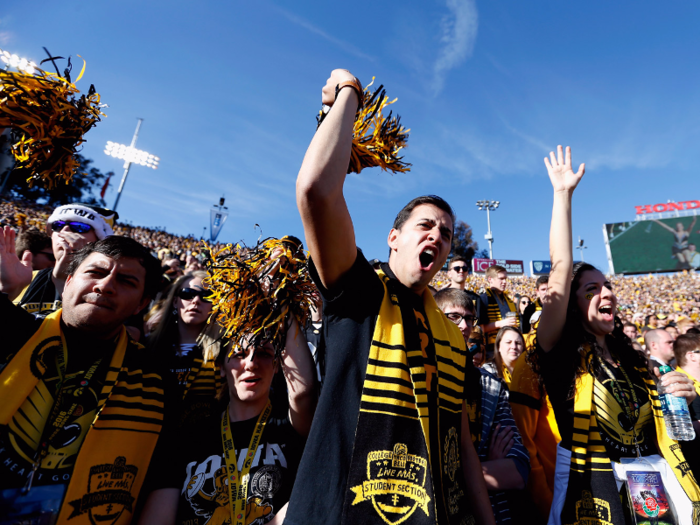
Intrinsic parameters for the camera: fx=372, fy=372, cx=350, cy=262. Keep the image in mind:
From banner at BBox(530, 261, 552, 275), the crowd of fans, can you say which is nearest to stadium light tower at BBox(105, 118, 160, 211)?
the crowd of fans

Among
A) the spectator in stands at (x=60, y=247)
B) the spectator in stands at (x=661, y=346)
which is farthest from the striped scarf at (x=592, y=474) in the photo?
the spectator in stands at (x=661, y=346)

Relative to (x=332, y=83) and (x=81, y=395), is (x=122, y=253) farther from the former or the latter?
(x=332, y=83)

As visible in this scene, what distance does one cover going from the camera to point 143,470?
2104 mm

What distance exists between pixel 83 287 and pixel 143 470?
112 centimetres

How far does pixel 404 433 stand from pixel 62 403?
74.5 inches

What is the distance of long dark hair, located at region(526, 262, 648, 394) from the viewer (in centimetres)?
263

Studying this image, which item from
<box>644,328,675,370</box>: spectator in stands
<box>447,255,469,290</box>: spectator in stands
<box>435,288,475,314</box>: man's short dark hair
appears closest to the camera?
<box>435,288,475,314</box>: man's short dark hair

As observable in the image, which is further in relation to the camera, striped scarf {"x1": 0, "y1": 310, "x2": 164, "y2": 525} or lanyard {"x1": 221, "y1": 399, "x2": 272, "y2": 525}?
lanyard {"x1": 221, "y1": 399, "x2": 272, "y2": 525}

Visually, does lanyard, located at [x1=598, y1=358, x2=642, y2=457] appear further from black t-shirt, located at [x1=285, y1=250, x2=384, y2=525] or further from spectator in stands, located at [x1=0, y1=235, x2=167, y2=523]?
spectator in stands, located at [x1=0, y1=235, x2=167, y2=523]

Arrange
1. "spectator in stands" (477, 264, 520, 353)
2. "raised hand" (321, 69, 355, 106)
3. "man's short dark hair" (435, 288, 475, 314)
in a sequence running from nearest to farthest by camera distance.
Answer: "raised hand" (321, 69, 355, 106) → "man's short dark hair" (435, 288, 475, 314) → "spectator in stands" (477, 264, 520, 353)

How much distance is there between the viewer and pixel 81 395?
2.10 meters

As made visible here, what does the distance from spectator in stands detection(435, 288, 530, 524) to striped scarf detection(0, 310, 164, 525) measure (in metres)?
2.17

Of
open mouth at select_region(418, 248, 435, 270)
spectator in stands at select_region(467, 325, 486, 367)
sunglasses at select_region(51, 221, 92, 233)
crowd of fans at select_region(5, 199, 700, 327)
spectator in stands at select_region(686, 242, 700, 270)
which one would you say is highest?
spectator in stands at select_region(686, 242, 700, 270)

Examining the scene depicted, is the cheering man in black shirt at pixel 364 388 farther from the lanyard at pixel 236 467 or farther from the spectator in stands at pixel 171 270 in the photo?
the spectator in stands at pixel 171 270
